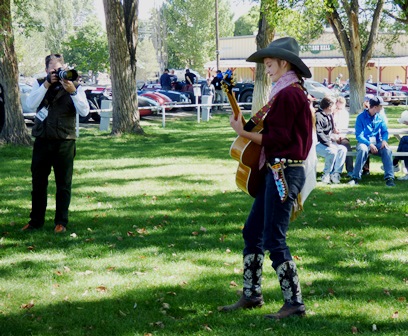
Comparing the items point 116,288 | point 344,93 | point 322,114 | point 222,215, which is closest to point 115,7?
point 322,114

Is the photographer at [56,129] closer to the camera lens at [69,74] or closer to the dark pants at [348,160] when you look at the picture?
the camera lens at [69,74]

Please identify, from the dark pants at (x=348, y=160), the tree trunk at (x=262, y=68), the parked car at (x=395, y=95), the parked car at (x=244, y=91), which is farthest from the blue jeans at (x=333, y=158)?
the parked car at (x=395, y=95)

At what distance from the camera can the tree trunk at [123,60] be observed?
18.9 metres

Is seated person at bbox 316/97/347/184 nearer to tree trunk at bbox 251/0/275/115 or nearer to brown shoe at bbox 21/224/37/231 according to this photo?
brown shoe at bbox 21/224/37/231

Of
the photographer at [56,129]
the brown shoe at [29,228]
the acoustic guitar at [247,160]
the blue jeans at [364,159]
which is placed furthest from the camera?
the blue jeans at [364,159]

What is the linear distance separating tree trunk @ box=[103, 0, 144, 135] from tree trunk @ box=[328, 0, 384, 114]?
12225 mm

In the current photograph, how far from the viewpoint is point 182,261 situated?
6.98 meters

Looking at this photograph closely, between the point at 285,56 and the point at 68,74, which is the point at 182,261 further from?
the point at 285,56

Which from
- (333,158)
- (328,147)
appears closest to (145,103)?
(328,147)

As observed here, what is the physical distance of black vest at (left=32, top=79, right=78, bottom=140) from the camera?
7.86m

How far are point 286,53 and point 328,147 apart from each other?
25.1ft

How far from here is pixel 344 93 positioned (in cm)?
4306

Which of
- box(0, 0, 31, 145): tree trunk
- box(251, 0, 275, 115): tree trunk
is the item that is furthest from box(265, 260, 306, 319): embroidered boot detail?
box(251, 0, 275, 115): tree trunk

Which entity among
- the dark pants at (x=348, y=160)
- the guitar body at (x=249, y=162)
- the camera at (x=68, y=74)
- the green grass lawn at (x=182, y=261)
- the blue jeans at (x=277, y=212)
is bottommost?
the green grass lawn at (x=182, y=261)
